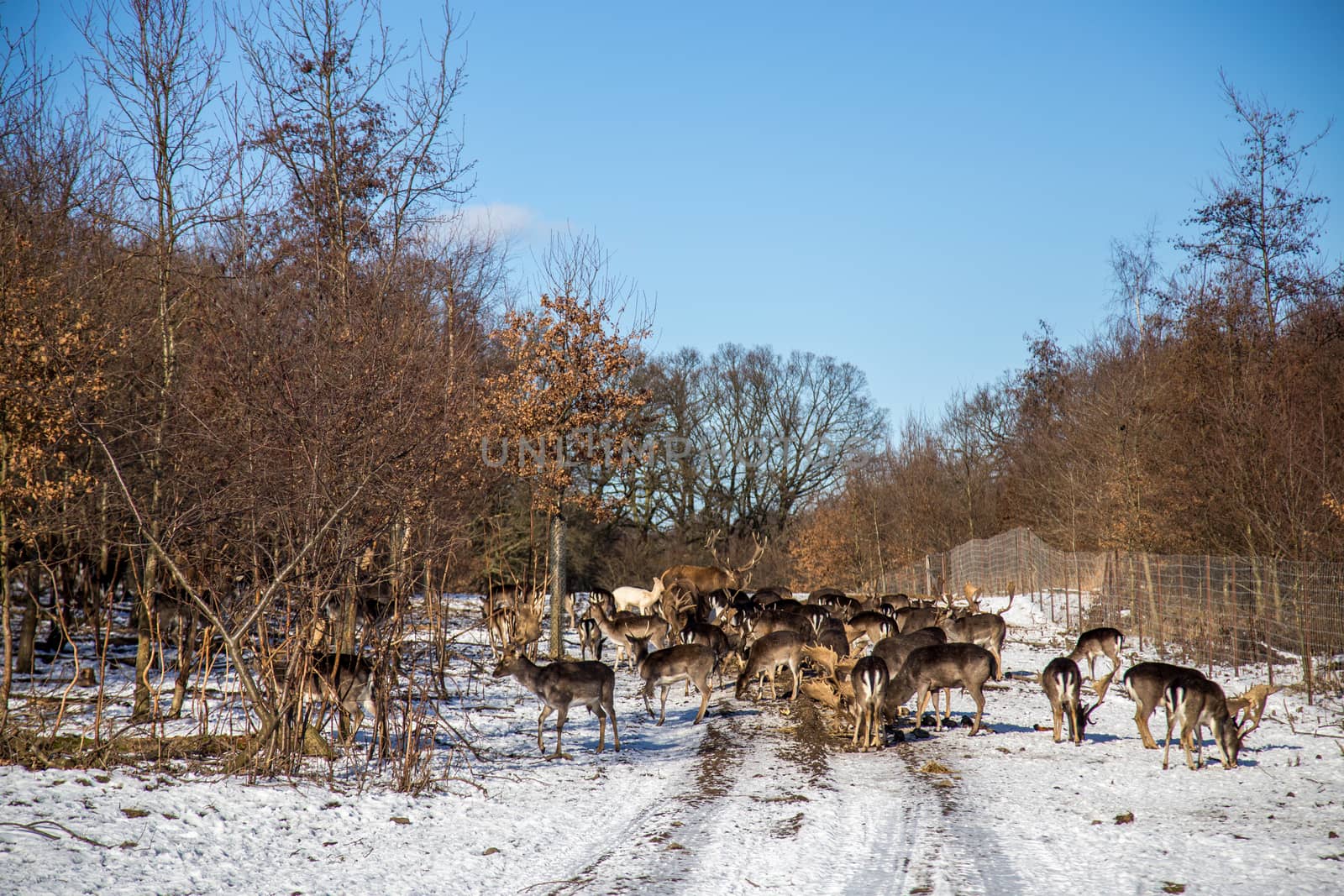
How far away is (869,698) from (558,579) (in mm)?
6892

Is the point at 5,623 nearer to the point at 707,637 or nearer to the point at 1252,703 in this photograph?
the point at 707,637

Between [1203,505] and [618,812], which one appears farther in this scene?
[1203,505]

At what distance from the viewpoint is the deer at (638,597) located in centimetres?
2301

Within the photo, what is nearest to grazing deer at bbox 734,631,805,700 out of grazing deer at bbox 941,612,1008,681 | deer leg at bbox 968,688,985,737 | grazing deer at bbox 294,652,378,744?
deer leg at bbox 968,688,985,737

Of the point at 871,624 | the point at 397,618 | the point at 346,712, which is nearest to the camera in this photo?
the point at 397,618

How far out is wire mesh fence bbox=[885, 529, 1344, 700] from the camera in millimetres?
14602

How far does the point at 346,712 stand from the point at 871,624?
1078 cm

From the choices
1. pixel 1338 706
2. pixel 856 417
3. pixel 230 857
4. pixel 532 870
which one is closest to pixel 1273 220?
pixel 1338 706

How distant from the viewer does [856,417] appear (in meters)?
54.9

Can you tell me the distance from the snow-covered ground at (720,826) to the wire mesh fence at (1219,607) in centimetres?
362

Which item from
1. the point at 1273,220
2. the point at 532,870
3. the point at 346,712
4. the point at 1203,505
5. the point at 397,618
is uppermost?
the point at 1273,220

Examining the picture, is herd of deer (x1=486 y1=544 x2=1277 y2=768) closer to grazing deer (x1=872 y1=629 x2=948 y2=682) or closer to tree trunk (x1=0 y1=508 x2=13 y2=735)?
grazing deer (x1=872 y1=629 x2=948 y2=682)

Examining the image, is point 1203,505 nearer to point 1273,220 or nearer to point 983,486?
point 1273,220

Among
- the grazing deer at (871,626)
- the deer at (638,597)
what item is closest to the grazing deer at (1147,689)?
the grazing deer at (871,626)
